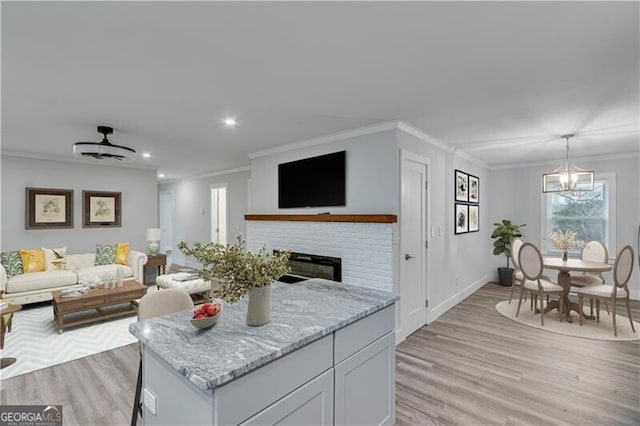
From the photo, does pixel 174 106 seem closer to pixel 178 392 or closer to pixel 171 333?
pixel 171 333

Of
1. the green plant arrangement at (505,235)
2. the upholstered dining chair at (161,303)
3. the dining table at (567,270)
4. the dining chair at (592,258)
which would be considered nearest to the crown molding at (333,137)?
the upholstered dining chair at (161,303)

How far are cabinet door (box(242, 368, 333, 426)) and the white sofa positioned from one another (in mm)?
4660

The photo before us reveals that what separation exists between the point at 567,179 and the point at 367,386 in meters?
4.07

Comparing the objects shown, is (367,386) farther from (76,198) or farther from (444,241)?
(76,198)

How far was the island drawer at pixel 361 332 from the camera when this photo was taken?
1.56 m

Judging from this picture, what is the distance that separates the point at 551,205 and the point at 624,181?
105 centimetres

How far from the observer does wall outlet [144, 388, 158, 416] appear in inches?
52.3

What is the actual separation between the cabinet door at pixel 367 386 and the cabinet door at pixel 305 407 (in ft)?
0.23

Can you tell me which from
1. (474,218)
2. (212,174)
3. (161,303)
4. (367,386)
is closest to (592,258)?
(474,218)

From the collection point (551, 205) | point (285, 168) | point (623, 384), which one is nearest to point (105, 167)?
point (285, 168)

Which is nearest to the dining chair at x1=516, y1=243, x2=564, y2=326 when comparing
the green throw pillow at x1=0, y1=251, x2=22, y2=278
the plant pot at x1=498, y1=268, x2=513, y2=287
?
the plant pot at x1=498, y1=268, x2=513, y2=287

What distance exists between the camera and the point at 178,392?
120cm

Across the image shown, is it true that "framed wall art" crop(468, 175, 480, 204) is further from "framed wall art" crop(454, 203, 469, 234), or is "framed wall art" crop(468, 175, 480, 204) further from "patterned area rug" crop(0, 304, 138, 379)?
"patterned area rug" crop(0, 304, 138, 379)

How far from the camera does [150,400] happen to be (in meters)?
1.35
